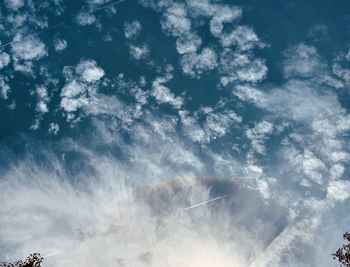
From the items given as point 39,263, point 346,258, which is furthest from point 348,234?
point 39,263

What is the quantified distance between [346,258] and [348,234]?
296cm

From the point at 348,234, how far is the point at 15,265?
4316cm

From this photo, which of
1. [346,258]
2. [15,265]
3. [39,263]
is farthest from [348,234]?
[15,265]

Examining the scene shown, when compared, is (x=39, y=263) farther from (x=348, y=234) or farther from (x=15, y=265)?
(x=348, y=234)

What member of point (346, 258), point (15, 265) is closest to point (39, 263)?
point (15, 265)

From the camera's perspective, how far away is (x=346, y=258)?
37.1 meters

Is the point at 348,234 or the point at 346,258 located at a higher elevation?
the point at 348,234

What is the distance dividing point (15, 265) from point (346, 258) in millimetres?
42467

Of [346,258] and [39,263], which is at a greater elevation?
[39,263]

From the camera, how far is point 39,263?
3825 centimetres

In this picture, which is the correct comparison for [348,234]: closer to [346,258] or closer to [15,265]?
[346,258]

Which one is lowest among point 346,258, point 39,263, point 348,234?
point 346,258

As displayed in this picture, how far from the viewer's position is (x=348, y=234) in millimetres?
37562
